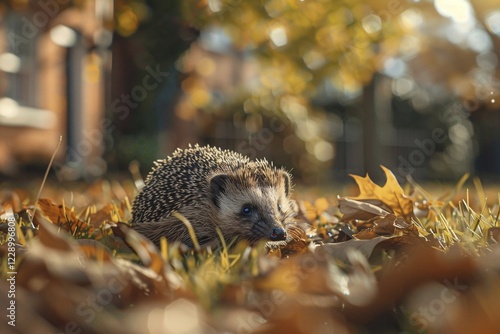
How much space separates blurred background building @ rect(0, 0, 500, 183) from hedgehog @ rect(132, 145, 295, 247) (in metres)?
3.54

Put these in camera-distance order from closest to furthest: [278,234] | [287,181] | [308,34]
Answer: [278,234], [287,181], [308,34]

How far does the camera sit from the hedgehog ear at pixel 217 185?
3.63 metres

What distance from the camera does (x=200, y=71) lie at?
1198 centimetres

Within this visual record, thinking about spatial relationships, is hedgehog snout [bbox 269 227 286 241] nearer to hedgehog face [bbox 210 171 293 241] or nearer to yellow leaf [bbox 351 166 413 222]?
hedgehog face [bbox 210 171 293 241]

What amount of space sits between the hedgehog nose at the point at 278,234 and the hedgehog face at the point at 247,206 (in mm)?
170

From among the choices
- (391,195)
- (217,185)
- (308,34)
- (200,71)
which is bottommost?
(200,71)

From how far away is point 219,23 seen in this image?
8.95m

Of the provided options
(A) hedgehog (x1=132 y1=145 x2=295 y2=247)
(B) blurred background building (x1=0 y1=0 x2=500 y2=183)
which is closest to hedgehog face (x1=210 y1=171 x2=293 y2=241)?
(A) hedgehog (x1=132 y1=145 x2=295 y2=247)

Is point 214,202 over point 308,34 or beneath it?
Result: beneath

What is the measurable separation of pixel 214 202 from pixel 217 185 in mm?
103

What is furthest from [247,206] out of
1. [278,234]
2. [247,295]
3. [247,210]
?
[247,295]

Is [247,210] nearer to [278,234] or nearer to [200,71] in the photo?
[278,234]

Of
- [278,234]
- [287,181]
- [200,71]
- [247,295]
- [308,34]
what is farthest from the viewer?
[200,71]

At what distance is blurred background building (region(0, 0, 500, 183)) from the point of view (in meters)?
10.0
